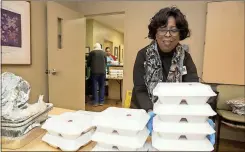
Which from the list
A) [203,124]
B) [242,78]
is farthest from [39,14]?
[242,78]

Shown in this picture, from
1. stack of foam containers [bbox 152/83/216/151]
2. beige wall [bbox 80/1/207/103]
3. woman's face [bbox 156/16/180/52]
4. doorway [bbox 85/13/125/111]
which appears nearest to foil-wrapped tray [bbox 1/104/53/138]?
stack of foam containers [bbox 152/83/216/151]

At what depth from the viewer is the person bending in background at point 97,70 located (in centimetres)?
411

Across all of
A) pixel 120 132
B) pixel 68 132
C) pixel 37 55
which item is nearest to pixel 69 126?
pixel 68 132

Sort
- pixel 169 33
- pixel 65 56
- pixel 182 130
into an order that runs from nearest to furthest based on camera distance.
A: pixel 182 130 < pixel 169 33 < pixel 65 56

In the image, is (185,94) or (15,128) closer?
(185,94)

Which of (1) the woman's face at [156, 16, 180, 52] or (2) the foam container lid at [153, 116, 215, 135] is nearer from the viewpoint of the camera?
(2) the foam container lid at [153, 116, 215, 135]

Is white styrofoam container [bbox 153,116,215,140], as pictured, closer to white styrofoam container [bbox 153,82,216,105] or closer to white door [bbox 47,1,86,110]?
white styrofoam container [bbox 153,82,216,105]

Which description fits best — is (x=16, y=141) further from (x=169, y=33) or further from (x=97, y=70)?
(x=97, y=70)

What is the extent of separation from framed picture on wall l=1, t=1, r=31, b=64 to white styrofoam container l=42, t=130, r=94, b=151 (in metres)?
1.61

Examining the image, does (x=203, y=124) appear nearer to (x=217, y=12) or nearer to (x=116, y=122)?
(x=116, y=122)

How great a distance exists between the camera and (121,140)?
2.32 ft

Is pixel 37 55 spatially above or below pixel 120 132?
above

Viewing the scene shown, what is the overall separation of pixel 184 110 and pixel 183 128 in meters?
0.07

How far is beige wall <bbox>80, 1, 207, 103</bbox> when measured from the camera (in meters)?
2.64
